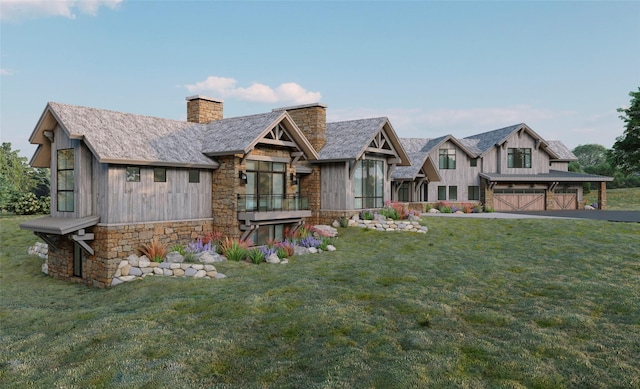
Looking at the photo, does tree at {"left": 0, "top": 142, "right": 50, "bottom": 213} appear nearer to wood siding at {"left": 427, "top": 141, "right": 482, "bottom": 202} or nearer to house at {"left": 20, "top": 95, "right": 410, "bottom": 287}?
house at {"left": 20, "top": 95, "right": 410, "bottom": 287}

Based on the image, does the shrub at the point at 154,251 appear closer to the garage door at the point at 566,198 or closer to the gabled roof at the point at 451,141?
the gabled roof at the point at 451,141

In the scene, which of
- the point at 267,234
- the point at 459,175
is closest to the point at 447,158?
the point at 459,175

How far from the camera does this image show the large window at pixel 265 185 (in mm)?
21281

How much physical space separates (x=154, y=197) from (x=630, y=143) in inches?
1811

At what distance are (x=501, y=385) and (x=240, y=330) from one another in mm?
5416

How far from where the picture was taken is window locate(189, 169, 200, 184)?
65.8 feet

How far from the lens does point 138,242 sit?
58.7 ft

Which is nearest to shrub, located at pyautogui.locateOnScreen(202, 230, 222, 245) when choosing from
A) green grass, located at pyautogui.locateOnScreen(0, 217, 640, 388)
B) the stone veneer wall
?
the stone veneer wall

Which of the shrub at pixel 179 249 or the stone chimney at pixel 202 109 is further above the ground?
the stone chimney at pixel 202 109

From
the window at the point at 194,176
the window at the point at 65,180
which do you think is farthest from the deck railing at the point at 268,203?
the window at the point at 65,180

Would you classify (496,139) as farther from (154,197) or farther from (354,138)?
(154,197)

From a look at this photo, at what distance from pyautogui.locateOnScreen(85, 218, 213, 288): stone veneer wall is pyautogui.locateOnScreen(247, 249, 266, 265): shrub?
3471 mm

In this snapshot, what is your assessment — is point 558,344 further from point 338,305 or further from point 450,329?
point 338,305

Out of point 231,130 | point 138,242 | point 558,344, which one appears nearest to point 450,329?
point 558,344
